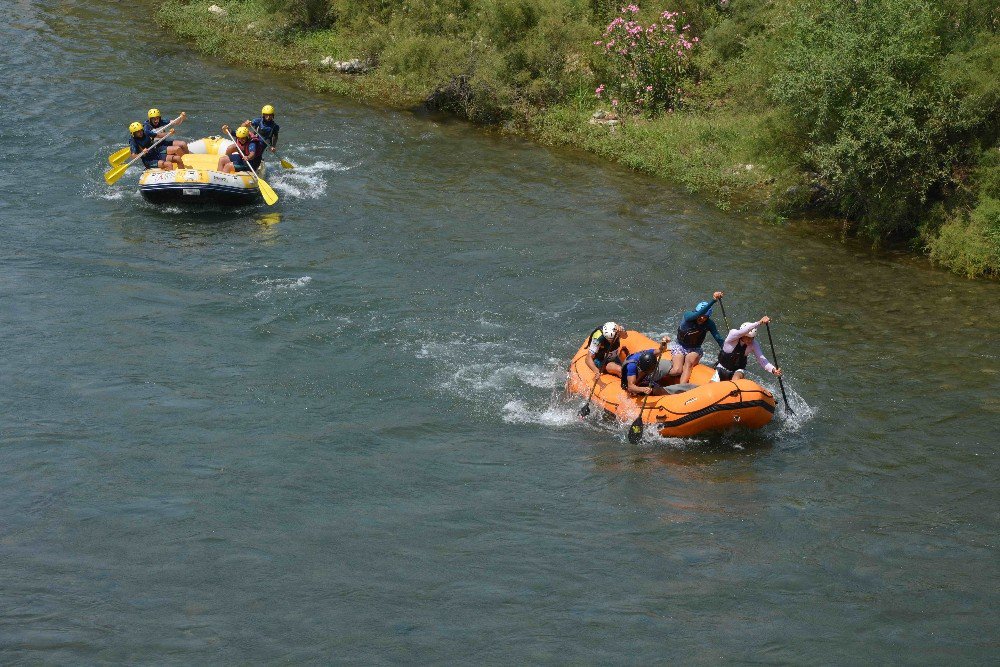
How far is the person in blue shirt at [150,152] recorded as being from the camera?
19.6 meters

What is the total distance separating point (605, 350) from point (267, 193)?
27.3ft

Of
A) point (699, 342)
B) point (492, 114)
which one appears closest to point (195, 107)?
point (492, 114)

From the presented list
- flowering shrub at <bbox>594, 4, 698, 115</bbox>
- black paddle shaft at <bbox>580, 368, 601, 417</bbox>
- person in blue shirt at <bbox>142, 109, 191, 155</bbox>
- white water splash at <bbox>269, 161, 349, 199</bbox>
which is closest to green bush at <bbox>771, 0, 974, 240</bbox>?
flowering shrub at <bbox>594, 4, 698, 115</bbox>

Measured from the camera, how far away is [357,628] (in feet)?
30.7

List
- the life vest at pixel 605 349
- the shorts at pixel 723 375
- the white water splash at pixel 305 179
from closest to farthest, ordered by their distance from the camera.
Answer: the shorts at pixel 723 375
the life vest at pixel 605 349
the white water splash at pixel 305 179

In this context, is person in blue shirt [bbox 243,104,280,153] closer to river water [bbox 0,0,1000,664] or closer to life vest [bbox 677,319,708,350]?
river water [bbox 0,0,1000,664]

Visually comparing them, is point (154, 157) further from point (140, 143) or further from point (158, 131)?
point (158, 131)

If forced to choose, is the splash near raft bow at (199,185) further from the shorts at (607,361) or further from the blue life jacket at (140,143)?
the shorts at (607,361)

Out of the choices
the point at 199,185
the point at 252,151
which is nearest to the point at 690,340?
the point at 199,185

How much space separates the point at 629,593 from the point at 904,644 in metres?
2.41

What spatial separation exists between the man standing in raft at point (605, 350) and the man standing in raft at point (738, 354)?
125 cm

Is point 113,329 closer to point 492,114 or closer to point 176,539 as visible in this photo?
point 176,539

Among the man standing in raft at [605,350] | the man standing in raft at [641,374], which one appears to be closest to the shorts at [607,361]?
the man standing in raft at [605,350]

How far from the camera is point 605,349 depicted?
44.1 feet
